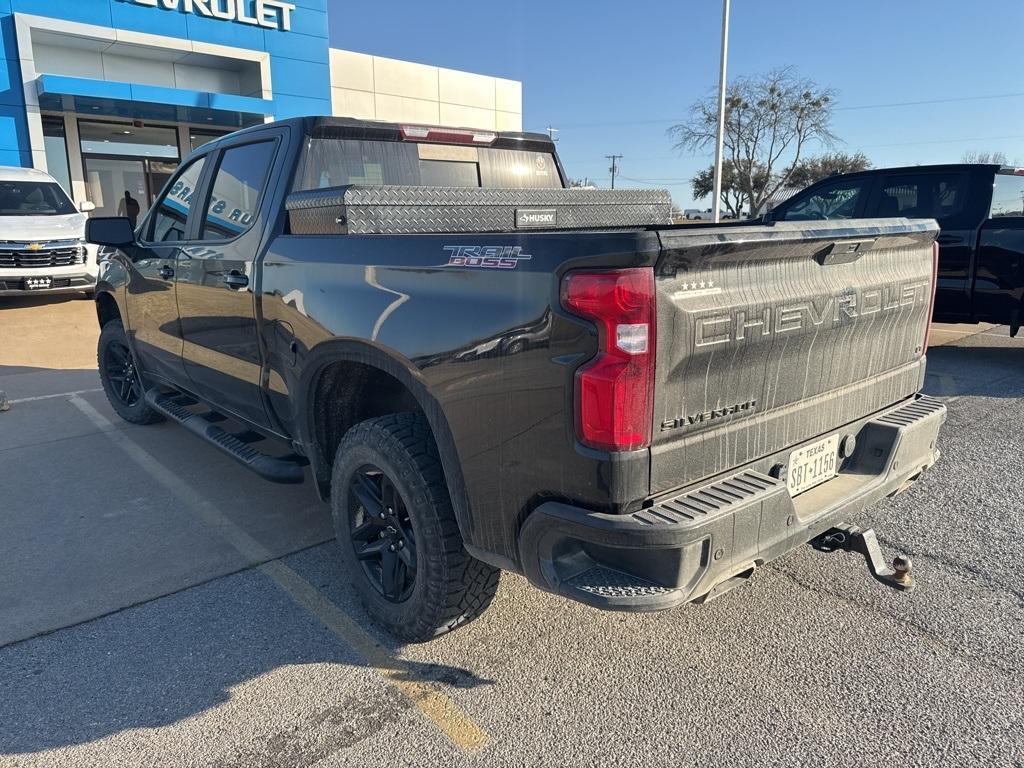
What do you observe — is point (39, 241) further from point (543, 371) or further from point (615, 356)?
point (615, 356)

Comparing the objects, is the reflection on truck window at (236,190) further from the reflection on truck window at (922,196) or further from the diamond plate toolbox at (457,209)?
the reflection on truck window at (922,196)

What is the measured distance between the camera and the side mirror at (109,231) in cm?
481

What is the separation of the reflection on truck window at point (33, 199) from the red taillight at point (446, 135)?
10277 mm

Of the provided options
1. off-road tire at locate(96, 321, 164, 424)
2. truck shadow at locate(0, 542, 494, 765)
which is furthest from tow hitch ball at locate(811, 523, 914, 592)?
off-road tire at locate(96, 321, 164, 424)

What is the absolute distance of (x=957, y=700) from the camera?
2.49 metres

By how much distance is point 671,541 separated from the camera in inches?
78.3

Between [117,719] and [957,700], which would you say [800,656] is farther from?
[117,719]

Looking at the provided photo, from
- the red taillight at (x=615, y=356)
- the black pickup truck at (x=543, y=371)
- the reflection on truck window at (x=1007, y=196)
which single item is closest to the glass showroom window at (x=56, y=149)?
the black pickup truck at (x=543, y=371)

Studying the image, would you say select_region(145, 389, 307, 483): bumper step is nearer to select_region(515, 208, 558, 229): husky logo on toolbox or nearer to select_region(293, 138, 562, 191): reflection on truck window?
select_region(293, 138, 562, 191): reflection on truck window

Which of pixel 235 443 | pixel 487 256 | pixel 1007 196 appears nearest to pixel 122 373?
pixel 235 443

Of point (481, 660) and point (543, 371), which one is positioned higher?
point (543, 371)

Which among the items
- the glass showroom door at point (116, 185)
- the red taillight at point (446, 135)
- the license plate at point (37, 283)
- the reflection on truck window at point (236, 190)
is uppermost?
the glass showroom door at point (116, 185)

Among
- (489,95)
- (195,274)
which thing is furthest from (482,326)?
(489,95)

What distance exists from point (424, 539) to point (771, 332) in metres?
1.35
